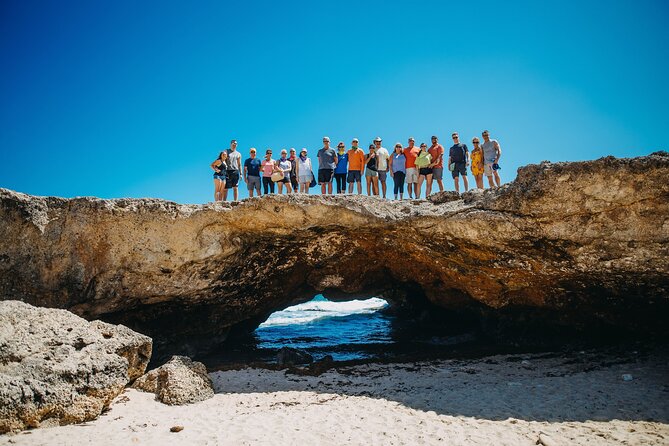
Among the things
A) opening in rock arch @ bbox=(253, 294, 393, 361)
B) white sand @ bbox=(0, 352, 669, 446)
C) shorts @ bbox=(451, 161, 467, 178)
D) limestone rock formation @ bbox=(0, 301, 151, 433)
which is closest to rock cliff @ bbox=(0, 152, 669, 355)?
white sand @ bbox=(0, 352, 669, 446)

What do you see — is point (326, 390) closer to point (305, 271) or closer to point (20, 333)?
point (305, 271)

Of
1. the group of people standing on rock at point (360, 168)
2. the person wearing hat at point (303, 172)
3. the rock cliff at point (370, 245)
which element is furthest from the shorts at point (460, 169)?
the person wearing hat at point (303, 172)

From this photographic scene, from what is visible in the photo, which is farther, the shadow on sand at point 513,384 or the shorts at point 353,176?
the shorts at point 353,176

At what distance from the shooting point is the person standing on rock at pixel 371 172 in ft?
40.9

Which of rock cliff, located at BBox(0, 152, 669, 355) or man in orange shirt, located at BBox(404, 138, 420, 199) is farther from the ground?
man in orange shirt, located at BBox(404, 138, 420, 199)

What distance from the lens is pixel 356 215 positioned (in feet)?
33.0

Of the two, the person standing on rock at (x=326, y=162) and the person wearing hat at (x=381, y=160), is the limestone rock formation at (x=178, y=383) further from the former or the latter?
the person wearing hat at (x=381, y=160)

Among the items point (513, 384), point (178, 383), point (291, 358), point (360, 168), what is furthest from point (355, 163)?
point (178, 383)

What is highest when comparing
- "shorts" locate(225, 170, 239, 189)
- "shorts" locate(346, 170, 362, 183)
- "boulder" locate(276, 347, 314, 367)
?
"shorts" locate(225, 170, 239, 189)

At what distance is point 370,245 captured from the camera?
11945 millimetres

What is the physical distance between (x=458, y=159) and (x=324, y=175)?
14.6ft

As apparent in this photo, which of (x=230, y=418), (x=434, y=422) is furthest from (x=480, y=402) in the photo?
(x=230, y=418)

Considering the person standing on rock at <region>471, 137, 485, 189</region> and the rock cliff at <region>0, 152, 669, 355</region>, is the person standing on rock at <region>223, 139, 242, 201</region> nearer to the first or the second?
the rock cliff at <region>0, 152, 669, 355</region>

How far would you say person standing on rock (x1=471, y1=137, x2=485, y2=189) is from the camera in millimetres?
12172
